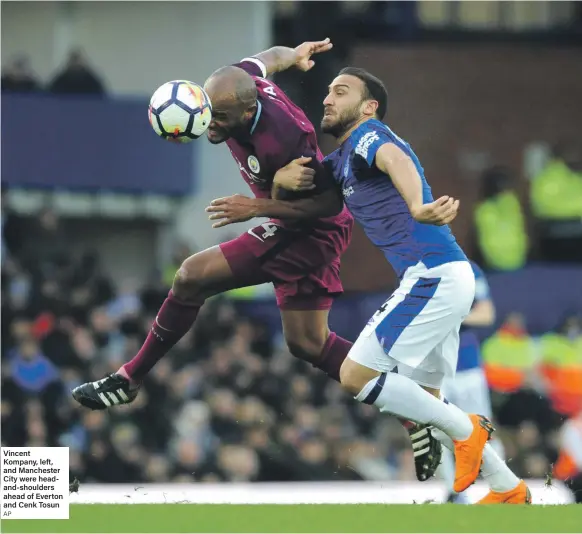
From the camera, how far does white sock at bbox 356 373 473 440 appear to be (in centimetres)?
813

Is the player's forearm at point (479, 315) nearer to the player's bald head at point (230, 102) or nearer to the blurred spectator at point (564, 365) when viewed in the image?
the player's bald head at point (230, 102)

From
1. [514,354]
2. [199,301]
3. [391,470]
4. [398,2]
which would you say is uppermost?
[398,2]

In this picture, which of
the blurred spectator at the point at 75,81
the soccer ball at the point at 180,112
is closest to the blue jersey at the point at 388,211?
the soccer ball at the point at 180,112

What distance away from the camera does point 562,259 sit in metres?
17.0

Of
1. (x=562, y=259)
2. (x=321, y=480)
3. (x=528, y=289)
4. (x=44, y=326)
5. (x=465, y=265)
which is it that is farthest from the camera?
(x=562, y=259)

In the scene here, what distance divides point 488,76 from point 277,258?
10469mm

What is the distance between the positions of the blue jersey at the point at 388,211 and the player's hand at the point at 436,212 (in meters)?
0.41

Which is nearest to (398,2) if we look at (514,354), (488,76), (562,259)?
(488,76)

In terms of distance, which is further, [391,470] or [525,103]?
[525,103]

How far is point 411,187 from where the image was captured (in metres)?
7.74

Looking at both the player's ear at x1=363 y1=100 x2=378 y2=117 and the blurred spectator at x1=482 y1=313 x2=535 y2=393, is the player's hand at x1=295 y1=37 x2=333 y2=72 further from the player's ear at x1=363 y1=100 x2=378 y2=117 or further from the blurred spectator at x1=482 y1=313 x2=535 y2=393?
the blurred spectator at x1=482 y1=313 x2=535 y2=393

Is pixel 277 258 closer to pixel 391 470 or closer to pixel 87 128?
pixel 391 470

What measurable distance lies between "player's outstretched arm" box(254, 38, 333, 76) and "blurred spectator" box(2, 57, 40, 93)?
7.65 metres

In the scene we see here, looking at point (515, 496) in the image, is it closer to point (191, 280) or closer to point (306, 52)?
point (191, 280)
